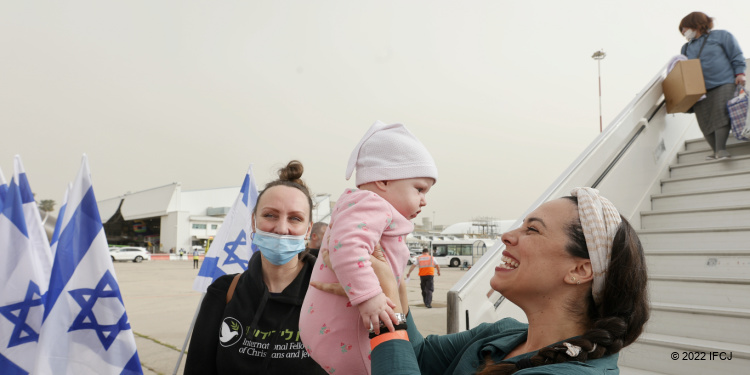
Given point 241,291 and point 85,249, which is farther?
point 85,249

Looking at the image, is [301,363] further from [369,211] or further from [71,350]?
[71,350]

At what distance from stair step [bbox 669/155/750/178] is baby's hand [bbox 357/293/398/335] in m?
5.23

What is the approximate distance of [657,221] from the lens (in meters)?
4.79

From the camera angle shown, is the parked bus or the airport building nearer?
the parked bus

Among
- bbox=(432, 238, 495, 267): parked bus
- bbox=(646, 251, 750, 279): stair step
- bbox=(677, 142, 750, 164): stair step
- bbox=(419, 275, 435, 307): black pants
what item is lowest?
bbox=(432, 238, 495, 267): parked bus

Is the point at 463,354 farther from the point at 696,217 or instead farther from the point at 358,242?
the point at 696,217

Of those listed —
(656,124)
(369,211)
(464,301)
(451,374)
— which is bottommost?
(464,301)

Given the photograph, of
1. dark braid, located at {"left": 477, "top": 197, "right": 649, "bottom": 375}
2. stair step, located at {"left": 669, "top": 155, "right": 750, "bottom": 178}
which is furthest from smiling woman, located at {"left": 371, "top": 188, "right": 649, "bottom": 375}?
stair step, located at {"left": 669, "top": 155, "right": 750, "bottom": 178}

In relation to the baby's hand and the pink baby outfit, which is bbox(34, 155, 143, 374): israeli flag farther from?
the baby's hand

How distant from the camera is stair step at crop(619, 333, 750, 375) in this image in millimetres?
2855

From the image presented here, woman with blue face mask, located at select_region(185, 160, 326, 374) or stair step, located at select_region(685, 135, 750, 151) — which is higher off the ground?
stair step, located at select_region(685, 135, 750, 151)

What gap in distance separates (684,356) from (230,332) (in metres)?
2.79

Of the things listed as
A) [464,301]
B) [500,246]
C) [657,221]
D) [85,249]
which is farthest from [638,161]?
[85,249]

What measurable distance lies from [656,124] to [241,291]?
547 cm
